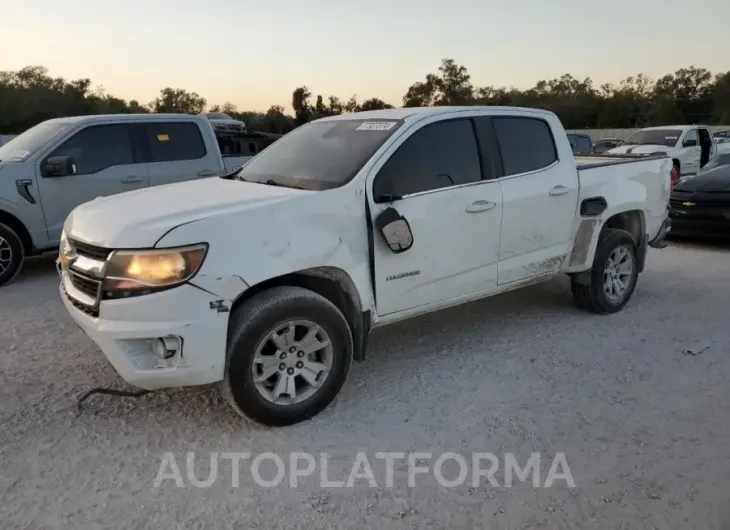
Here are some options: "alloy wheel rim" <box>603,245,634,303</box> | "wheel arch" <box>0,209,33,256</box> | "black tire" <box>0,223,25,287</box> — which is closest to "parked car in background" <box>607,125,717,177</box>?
"alloy wheel rim" <box>603,245,634,303</box>

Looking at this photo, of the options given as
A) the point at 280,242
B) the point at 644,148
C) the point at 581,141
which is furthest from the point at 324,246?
the point at 581,141

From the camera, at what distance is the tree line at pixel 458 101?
5119 centimetres

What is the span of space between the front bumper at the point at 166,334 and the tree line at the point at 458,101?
39.5m

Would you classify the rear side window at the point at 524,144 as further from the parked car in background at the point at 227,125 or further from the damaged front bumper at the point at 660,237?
the parked car in background at the point at 227,125

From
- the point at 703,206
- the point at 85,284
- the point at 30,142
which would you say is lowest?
the point at 703,206

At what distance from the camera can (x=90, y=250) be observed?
11.5 ft

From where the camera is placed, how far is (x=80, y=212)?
157 inches

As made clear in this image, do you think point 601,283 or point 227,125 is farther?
point 227,125

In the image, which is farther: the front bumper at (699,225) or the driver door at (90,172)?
the front bumper at (699,225)

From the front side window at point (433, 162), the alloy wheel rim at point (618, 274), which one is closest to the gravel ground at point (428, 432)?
the alloy wheel rim at point (618, 274)

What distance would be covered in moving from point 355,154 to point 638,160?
10.3ft

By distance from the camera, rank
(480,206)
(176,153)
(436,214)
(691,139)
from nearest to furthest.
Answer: (436,214), (480,206), (176,153), (691,139)

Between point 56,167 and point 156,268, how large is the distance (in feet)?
15.6

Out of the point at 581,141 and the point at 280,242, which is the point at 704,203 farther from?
the point at 581,141
